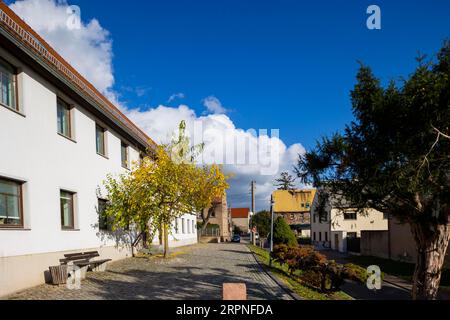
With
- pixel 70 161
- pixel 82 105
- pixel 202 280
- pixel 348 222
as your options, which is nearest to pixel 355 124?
pixel 202 280

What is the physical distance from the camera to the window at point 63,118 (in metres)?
13.9

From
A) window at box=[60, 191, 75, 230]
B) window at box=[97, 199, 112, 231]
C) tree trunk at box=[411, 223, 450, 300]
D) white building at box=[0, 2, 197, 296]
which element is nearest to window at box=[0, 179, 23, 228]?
white building at box=[0, 2, 197, 296]

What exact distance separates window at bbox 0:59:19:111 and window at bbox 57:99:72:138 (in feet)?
8.81

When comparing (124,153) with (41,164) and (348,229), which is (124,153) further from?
(348,229)

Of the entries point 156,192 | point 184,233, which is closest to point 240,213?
point 184,233

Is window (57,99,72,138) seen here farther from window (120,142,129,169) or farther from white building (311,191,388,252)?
white building (311,191,388,252)

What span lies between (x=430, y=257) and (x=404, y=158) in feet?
7.44

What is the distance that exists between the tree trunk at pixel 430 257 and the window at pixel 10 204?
9951 millimetres

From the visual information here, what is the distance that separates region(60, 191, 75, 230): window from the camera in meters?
13.7

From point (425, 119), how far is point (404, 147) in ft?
1.67

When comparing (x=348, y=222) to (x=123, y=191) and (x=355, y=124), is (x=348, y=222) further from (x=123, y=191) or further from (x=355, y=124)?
(x=355, y=124)

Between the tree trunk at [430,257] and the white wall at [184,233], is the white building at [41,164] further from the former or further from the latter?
the white wall at [184,233]

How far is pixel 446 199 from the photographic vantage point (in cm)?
624
